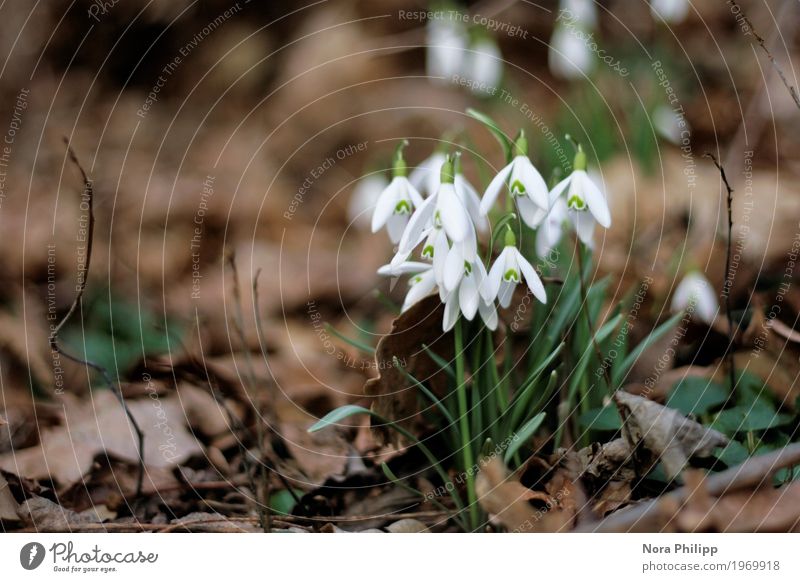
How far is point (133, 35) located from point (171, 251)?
305 millimetres

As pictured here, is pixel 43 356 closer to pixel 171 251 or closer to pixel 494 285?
pixel 171 251

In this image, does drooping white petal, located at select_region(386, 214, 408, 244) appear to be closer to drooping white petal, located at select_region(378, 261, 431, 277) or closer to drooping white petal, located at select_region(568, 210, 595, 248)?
drooping white petal, located at select_region(378, 261, 431, 277)

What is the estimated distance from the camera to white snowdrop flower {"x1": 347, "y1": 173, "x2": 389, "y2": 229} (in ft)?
3.41

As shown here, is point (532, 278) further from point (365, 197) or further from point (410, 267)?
point (365, 197)

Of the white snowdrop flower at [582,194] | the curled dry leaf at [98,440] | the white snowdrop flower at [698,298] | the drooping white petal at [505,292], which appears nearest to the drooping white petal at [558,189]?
the white snowdrop flower at [582,194]

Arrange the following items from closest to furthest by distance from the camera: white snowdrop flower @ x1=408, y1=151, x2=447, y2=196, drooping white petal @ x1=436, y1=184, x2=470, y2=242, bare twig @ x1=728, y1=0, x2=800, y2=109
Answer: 1. drooping white petal @ x1=436, y1=184, x2=470, y2=242
2. white snowdrop flower @ x1=408, y1=151, x2=447, y2=196
3. bare twig @ x1=728, y1=0, x2=800, y2=109

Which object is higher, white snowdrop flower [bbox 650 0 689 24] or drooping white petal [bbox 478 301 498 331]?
white snowdrop flower [bbox 650 0 689 24]

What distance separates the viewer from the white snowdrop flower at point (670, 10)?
3.44 ft

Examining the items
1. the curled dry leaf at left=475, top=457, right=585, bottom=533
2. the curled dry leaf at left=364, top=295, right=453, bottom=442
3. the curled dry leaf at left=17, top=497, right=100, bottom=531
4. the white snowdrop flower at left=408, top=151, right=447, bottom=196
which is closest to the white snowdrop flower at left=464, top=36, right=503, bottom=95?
the white snowdrop flower at left=408, top=151, right=447, bottom=196

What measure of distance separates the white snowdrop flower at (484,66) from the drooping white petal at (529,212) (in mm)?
264

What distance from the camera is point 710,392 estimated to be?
94 cm

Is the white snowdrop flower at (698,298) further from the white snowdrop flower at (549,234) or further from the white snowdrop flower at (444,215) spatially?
the white snowdrop flower at (444,215)

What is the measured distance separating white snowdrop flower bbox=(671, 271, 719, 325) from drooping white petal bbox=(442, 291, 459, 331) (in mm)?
319

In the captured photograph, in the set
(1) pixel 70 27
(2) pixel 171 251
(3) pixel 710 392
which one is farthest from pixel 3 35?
(3) pixel 710 392
